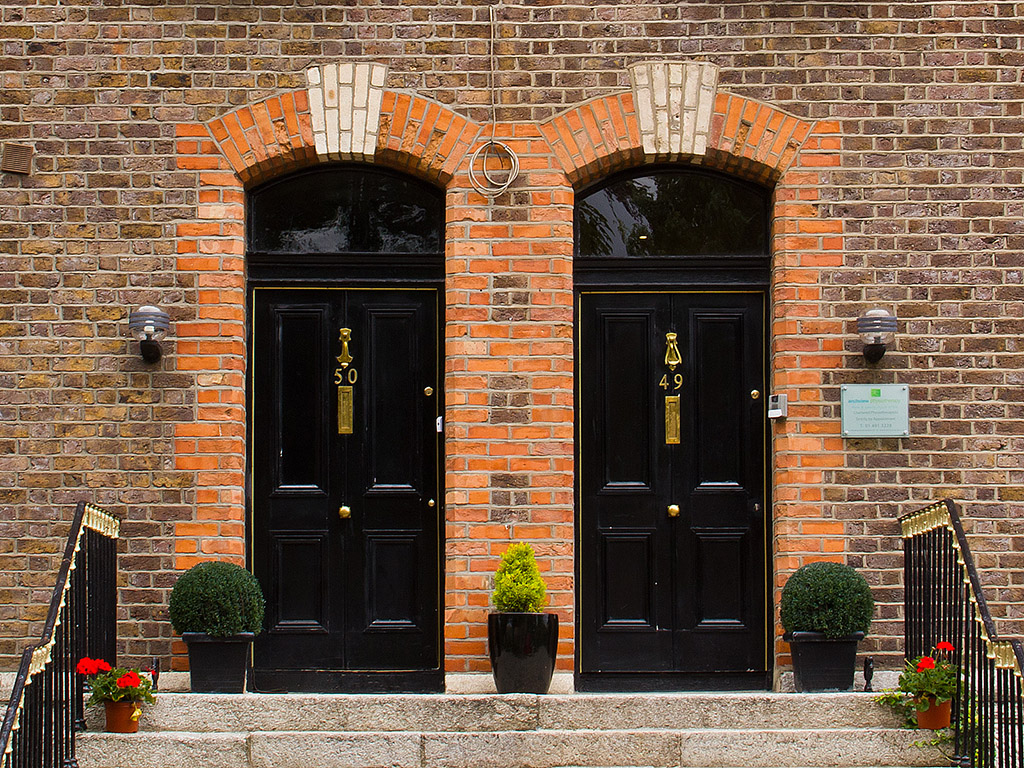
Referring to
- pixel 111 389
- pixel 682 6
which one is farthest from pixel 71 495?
pixel 682 6

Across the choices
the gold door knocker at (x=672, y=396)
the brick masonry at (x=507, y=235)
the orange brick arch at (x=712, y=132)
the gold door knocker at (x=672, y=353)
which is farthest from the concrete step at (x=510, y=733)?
the orange brick arch at (x=712, y=132)

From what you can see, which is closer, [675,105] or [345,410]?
[675,105]

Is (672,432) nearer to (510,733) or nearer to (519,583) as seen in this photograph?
(519,583)

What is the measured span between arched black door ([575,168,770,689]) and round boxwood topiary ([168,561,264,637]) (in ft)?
6.01

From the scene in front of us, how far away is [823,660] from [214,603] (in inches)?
119

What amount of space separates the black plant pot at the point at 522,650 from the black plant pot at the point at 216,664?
1245 millimetres

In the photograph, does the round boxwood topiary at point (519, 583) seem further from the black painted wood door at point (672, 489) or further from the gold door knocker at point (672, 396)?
the gold door knocker at point (672, 396)

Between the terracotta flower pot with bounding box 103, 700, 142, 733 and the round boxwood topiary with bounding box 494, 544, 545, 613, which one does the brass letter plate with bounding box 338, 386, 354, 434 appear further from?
the terracotta flower pot with bounding box 103, 700, 142, 733

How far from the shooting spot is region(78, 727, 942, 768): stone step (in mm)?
5602

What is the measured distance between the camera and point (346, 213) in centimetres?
701

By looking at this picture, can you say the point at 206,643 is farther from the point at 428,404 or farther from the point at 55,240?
the point at 55,240

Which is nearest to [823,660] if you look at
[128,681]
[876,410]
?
[876,410]

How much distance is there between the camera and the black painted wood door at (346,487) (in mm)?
6832

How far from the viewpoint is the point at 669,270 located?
22.9ft
